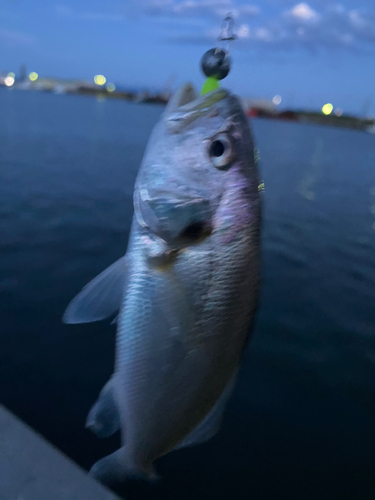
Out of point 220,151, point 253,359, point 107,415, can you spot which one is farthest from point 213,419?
point 253,359

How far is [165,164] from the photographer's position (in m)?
1.59

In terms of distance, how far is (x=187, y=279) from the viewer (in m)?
1.53

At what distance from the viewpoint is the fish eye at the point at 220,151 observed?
5.14 feet

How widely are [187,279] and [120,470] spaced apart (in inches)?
40.2

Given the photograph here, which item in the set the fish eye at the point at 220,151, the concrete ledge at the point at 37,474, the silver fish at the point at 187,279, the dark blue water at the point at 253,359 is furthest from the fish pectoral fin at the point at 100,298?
the dark blue water at the point at 253,359

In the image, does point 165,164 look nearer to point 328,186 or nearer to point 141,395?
point 141,395

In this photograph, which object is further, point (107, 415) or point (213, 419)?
point (107, 415)

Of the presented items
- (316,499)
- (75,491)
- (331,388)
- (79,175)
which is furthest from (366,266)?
(79,175)

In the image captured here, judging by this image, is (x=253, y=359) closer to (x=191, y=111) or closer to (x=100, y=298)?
(x=100, y=298)

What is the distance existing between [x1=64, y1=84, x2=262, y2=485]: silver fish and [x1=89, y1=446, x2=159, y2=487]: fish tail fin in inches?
4.1

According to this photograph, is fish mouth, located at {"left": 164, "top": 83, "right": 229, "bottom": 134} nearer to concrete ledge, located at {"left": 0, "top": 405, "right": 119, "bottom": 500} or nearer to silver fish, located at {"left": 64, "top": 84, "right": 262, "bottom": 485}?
silver fish, located at {"left": 64, "top": 84, "right": 262, "bottom": 485}

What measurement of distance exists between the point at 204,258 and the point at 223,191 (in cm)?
30

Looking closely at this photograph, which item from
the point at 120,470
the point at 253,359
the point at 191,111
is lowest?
the point at 253,359

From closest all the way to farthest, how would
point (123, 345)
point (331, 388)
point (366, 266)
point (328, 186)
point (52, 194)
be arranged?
point (123, 345) → point (331, 388) → point (366, 266) → point (52, 194) → point (328, 186)
